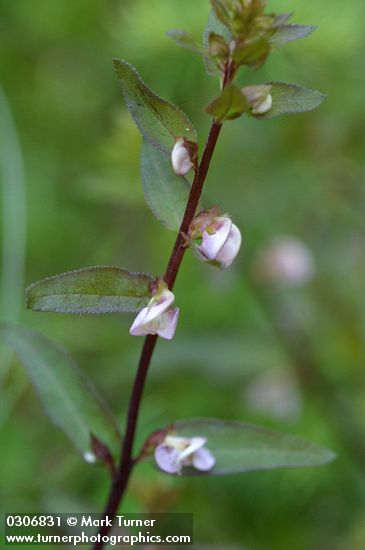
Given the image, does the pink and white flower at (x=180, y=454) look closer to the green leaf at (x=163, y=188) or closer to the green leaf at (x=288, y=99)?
the green leaf at (x=163, y=188)

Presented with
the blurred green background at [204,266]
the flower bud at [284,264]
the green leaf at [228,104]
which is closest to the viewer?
the green leaf at [228,104]

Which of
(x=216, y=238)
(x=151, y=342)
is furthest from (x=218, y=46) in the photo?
(x=151, y=342)

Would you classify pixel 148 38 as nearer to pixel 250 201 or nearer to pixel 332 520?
pixel 250 201

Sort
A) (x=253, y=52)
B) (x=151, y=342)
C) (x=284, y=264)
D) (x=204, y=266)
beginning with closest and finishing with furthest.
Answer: (x=253, y=52) → (x=151, y=342) → (x=284, y=264) → (x=204, y=266)

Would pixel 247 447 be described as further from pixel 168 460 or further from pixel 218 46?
pixel 218 46

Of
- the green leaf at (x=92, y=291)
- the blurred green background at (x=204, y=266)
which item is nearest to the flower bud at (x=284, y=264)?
the blurred green background at (x=204, y=266)

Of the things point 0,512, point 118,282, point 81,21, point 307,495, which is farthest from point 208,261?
point 81,21
